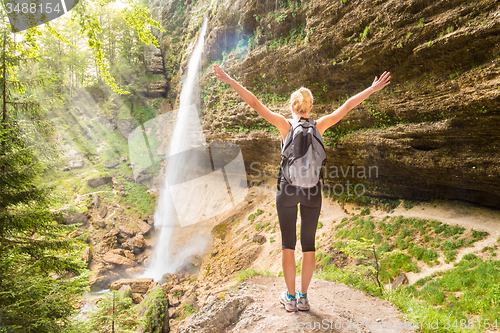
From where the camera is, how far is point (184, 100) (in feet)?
60.1

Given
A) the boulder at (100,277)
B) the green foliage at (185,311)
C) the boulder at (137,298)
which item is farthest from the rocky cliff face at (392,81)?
the boulder at (100,277)

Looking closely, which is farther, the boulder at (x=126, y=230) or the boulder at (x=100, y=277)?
the boulder at (x=126, y=230)

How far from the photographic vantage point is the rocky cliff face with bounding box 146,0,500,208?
576 centimetres

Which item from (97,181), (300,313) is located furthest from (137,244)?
(300,313)

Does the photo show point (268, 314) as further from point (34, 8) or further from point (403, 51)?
point (403, 51)

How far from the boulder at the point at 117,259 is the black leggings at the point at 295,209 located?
46.0ft

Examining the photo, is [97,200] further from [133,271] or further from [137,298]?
[137,298]

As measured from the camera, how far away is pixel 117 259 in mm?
12961

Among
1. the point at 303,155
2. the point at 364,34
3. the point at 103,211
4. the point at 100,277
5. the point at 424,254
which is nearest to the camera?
the point at 303,155

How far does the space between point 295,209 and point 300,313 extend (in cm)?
116

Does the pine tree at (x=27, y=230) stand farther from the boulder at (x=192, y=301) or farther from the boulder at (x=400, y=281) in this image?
the boulder at (x=400, y=281)

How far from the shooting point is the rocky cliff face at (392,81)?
576 cm

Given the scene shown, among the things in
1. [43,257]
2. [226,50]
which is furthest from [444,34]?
[226,50]

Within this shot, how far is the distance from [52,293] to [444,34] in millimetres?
10111
